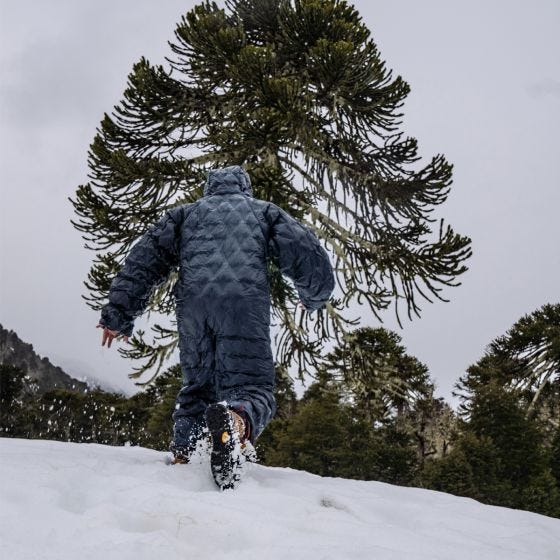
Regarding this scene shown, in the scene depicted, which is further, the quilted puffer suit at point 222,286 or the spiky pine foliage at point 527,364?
the spiky pine foliage at point 527,364

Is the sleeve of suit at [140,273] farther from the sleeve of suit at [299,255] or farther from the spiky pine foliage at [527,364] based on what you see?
the spiky pine foliage at [527,364]

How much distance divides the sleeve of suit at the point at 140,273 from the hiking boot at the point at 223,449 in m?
0.95

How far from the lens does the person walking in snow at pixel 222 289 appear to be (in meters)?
2.14

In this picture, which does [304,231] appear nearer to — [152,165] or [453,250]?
[453,250]

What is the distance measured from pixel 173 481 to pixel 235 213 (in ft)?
4.25

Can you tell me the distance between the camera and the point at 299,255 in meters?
2.40

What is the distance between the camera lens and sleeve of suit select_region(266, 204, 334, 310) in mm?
2395

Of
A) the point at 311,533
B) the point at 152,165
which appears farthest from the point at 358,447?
the point at 311,533

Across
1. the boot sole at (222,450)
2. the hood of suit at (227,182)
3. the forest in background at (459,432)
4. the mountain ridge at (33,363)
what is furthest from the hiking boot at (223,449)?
the mountain ridge at (33,363)

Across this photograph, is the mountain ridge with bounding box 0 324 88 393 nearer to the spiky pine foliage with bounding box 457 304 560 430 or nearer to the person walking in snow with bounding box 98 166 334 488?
the spiky pine foliage with bounding box 457 304 560 430

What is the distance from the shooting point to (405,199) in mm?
6676

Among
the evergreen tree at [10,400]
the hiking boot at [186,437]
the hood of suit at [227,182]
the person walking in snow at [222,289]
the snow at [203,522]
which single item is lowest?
the evergreen tree at [10,400]

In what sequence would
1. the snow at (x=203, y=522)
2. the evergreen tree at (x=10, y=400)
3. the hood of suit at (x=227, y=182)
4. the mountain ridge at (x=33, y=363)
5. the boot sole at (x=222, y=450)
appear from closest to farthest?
the snow at (x=203, y=522) < the boot sole at (x=222, y=450) < the hood of suit at (x=227, y=182) < the evergreen tree at (x=10, y=400) < the mountain ridge at (x=33, y=363)

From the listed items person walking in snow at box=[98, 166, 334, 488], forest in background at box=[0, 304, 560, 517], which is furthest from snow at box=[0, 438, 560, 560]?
forest in background at box=[0, 304, 560, 517]
